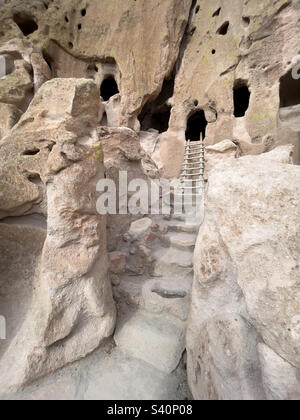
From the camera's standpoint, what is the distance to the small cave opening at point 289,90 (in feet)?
19.1

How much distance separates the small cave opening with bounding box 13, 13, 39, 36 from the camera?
7723mm

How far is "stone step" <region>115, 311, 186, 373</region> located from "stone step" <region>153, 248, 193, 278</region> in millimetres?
482

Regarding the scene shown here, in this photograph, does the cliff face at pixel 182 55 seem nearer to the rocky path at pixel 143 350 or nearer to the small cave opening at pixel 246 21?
the small cave opening at pixel 246 21

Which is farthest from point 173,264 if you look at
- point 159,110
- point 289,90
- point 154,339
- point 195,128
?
point 195,128

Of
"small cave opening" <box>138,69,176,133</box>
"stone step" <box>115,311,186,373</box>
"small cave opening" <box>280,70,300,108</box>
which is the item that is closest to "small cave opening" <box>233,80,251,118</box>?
"small cave opening" <box>280,70,300,108</box>

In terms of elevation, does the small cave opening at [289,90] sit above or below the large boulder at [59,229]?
above

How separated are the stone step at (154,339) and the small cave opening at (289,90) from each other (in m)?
7.73

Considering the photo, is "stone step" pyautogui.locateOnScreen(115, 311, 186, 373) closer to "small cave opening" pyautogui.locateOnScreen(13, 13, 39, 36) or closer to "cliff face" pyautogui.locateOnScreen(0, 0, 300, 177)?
"cliff face" pyautogui.locateOnScreen(0, 0, 300, 177)

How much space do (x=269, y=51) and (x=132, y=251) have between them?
25.1 feet

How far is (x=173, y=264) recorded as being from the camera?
2059mm

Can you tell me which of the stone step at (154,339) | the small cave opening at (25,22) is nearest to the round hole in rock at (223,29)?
the small cave opening at (25,22)
